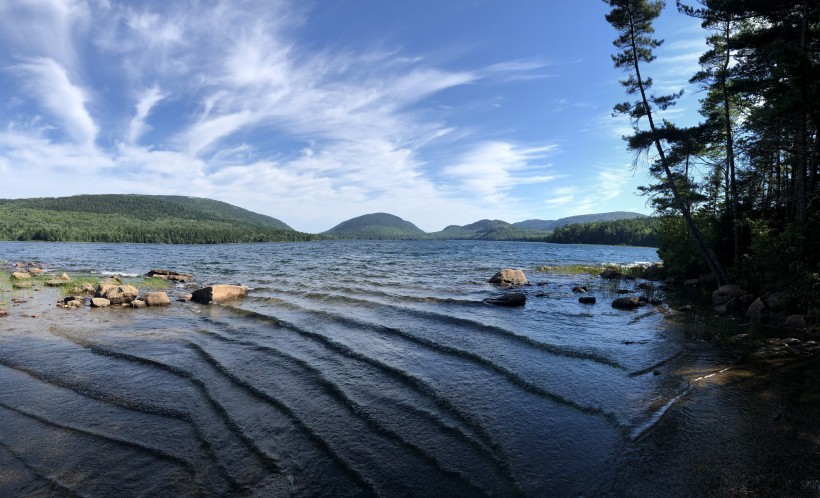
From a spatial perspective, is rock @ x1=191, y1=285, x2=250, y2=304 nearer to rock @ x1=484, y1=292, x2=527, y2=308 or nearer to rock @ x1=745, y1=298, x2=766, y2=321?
rock @ x1=484, y1=292, x2=527, y2=308

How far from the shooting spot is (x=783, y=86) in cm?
1490

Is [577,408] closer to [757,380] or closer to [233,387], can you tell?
[757,380]

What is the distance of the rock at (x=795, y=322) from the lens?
16391 millimetres

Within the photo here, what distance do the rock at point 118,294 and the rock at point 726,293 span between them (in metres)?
35.9

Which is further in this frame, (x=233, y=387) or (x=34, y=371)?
(x=34, y=371)

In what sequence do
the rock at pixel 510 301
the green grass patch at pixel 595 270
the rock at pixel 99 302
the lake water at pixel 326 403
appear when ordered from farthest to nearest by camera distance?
the green grass patch at pixel 595 270 < the rock at pixel 510 301 < the rock at pixel 99 302 < the lake water at pixel 326 403

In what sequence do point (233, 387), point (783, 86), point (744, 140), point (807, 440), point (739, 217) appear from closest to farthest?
point (807, 440), point (233, 387), point (783, 86), point (744, 140), point (739, 217)

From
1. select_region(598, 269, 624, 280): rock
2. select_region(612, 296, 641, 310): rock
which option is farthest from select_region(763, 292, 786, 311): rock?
select_region(598, 269, 624, 280): rock

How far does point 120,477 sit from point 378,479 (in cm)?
447

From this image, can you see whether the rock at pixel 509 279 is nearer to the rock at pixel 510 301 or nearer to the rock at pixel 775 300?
the rock at pixel 510 301

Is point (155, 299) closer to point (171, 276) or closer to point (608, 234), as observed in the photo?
point (171, 276)

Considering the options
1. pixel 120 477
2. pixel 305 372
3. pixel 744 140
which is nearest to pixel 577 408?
pixel 305 372

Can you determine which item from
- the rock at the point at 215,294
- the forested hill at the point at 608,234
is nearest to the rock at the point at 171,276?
the rock at the point at 215,294

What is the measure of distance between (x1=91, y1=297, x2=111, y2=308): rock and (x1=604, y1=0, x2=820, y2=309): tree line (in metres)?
34.0
